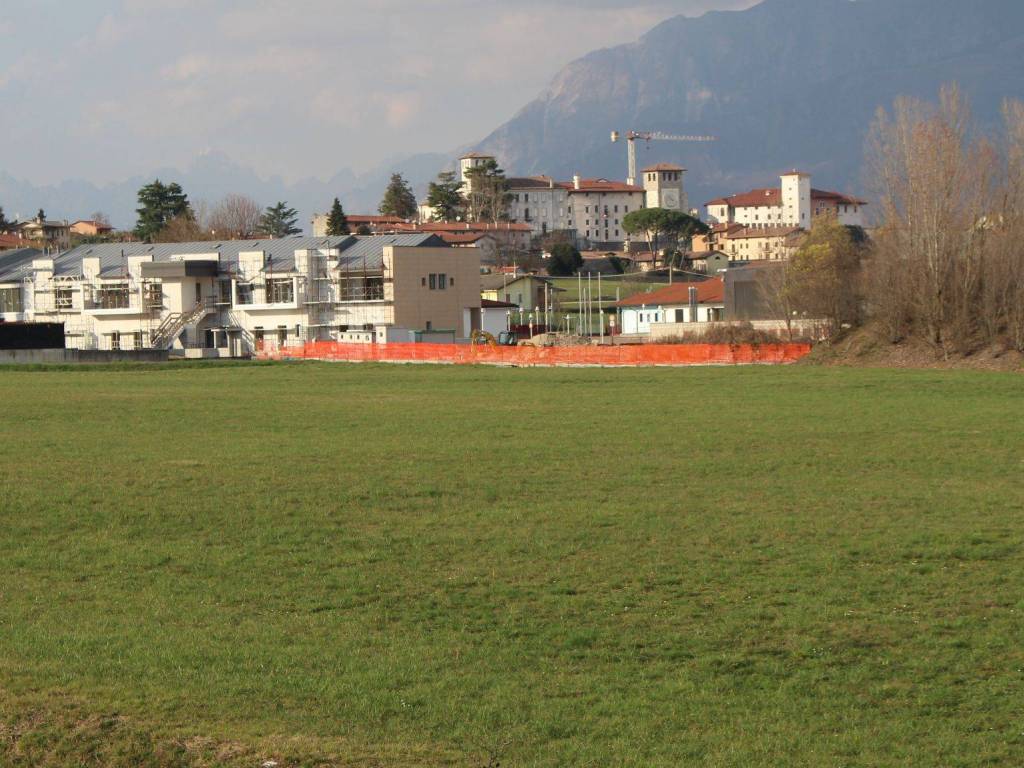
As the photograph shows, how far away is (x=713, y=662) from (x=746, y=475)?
12.9 m

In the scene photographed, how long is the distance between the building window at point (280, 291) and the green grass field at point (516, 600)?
76278 millimetres

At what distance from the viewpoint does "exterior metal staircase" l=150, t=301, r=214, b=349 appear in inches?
4296

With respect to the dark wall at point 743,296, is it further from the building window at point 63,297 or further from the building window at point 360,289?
the building window at point 63,297

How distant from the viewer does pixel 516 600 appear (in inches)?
597

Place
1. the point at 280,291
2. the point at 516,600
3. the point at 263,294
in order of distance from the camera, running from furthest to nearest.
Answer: the point at 263,294
the point at 280,291
the point at 516,600

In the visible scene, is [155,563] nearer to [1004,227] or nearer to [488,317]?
[1004,227]

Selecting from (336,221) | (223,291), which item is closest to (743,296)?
(223,291)

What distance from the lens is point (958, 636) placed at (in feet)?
43.7

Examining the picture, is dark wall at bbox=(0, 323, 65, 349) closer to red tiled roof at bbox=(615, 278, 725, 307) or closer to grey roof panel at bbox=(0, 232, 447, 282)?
grey roof panel at bbox=(0, 232, 447, 282)

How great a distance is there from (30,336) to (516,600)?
80.9 m

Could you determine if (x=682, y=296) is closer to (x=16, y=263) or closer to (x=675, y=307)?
(x=675, y=307)

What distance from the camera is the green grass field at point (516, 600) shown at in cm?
1073

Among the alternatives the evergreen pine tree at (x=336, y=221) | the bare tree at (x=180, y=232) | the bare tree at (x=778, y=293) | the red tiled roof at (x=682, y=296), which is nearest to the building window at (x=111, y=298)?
the red tiled roof at (x=682, y=296)

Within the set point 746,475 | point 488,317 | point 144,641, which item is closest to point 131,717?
point 144,641
